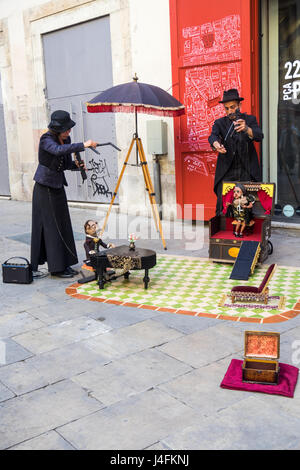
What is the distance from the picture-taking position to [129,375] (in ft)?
13.1

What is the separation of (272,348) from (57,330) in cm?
208

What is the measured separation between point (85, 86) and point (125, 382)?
8.76 metres

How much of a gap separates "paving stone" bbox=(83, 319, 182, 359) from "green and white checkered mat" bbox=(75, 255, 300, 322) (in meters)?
0.52

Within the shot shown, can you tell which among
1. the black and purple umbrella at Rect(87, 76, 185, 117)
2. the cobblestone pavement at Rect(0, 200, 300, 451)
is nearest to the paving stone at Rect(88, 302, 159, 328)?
the cobblestone pavement at Rect(0, 200, 300, 451)

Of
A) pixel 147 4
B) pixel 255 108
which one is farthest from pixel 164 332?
pixel 147 4

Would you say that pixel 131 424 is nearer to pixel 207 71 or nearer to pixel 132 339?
pixel 132 339

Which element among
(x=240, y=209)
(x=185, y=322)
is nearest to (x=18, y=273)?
(x=185, y=322)

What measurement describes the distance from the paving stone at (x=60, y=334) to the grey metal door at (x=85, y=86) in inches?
252

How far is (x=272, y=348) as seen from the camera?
3.80 meters

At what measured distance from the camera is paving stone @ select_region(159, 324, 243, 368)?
13.9 ft

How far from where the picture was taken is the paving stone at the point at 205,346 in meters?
4.24

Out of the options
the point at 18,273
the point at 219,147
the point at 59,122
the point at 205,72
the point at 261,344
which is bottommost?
the point at 18,273

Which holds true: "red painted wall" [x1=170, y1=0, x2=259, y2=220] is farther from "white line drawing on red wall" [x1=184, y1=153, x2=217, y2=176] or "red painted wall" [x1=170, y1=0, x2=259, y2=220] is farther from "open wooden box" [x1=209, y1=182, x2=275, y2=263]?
"open wooden box" [x1=209, y1=182, x2=275, y2=263]

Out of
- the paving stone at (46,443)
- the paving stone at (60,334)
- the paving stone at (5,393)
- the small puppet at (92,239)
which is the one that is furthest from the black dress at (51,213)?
the paving stone at (46,443)
